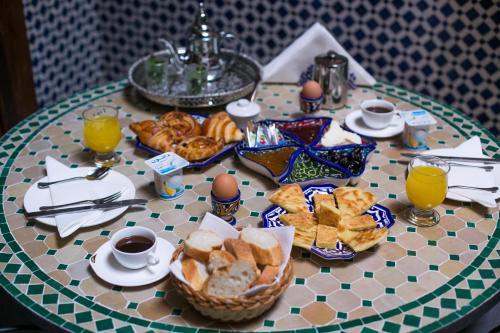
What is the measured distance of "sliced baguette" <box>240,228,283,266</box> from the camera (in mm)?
1579

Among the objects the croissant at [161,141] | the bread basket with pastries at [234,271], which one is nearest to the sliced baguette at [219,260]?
the bread basket with pastries at [234,271]

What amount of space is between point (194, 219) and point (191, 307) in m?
0.40

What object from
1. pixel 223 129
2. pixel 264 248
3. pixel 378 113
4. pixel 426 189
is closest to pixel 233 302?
pixel 264 248

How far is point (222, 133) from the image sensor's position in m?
2.31

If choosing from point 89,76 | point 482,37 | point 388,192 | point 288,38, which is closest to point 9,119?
point 89,76

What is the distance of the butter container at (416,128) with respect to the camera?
2.30m

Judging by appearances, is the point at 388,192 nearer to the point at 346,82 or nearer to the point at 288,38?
the point at 346,82

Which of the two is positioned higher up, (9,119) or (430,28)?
(430,28)

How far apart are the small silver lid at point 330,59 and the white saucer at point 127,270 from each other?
1.22 metres

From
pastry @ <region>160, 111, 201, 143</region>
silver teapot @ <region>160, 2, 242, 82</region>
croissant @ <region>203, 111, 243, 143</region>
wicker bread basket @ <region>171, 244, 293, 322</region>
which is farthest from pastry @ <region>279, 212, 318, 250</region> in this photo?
silver teapot @ <region>160, 2, 242, 82</region>

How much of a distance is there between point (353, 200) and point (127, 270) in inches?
27.9

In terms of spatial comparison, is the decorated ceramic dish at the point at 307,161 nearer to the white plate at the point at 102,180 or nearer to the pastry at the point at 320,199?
the pastry at the point at 320,199

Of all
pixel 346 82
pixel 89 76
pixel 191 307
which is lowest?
pixel 89 76

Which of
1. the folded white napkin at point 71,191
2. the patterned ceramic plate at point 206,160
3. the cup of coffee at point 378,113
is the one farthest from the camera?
the cup of coffee at point 378,113
